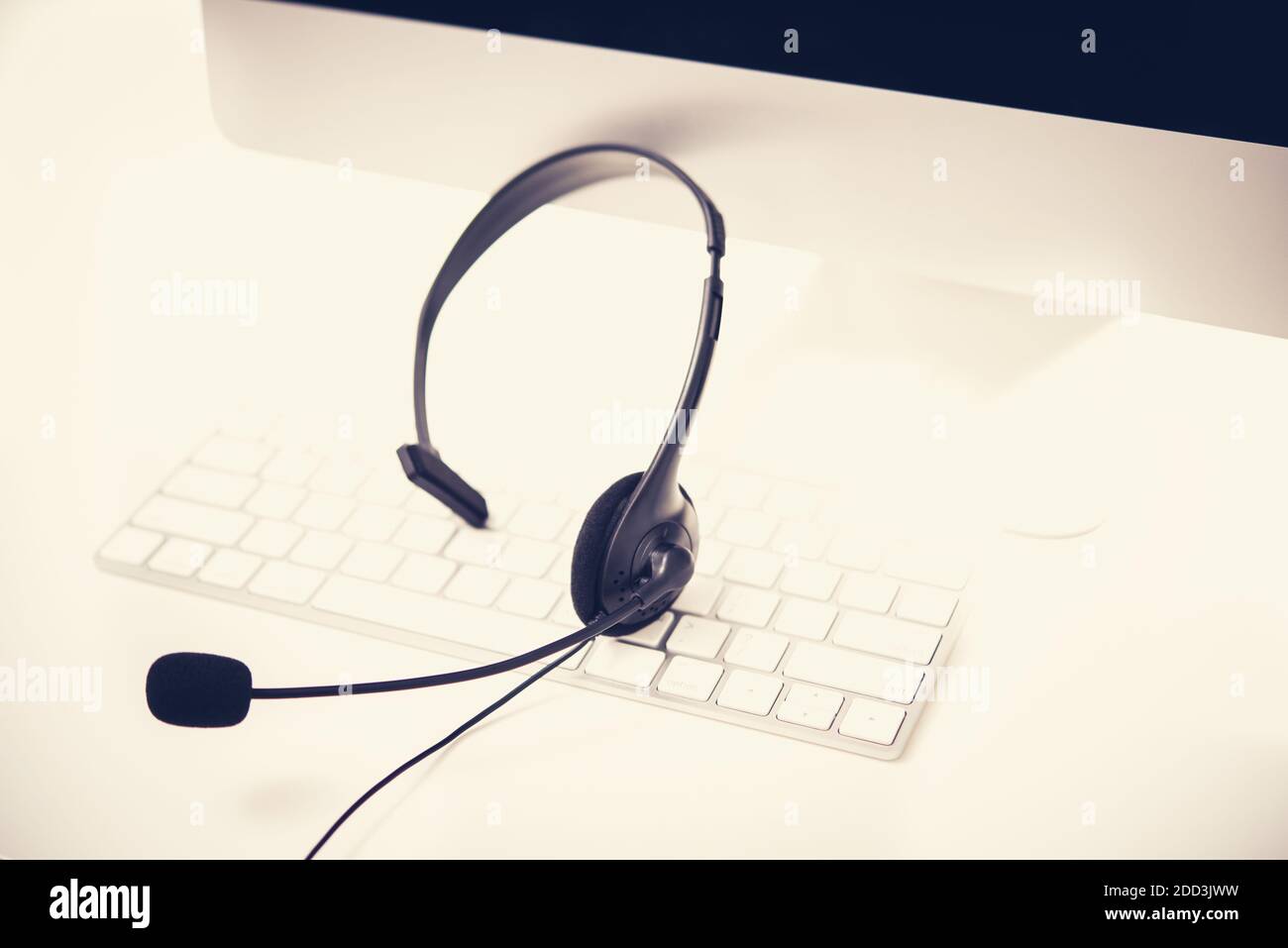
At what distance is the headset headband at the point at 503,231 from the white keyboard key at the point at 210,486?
0.30ft

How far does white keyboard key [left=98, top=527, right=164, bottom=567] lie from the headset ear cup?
21cm

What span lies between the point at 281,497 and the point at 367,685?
5.4 inches

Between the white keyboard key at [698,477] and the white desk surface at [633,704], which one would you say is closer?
the white desk surface at [633,704]

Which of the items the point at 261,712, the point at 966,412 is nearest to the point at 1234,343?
the point at 966,412

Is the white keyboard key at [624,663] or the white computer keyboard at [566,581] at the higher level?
the white computer keyboard at [566,581]

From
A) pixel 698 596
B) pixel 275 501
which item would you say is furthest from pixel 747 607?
pixel 275 501

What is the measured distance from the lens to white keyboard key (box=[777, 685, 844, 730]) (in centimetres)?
45

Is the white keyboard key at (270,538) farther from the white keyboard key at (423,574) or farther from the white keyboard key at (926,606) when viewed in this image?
the white keyboard key at (926,606)

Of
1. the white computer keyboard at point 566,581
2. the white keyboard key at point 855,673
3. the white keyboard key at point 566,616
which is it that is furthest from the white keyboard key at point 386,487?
the white keyboard key at point 855,673

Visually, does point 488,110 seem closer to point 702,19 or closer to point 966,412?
point 702,19

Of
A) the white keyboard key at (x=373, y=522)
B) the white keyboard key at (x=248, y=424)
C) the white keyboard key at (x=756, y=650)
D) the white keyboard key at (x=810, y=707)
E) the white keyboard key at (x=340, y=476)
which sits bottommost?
the white keyboard key at (x=810, y=707)

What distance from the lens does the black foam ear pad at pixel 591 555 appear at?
472 millimetres

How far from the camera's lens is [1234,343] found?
2.10 ft

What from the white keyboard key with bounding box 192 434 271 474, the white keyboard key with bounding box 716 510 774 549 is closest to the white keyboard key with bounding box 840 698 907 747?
the white keyboard key with bounding box 716 510 774 549
